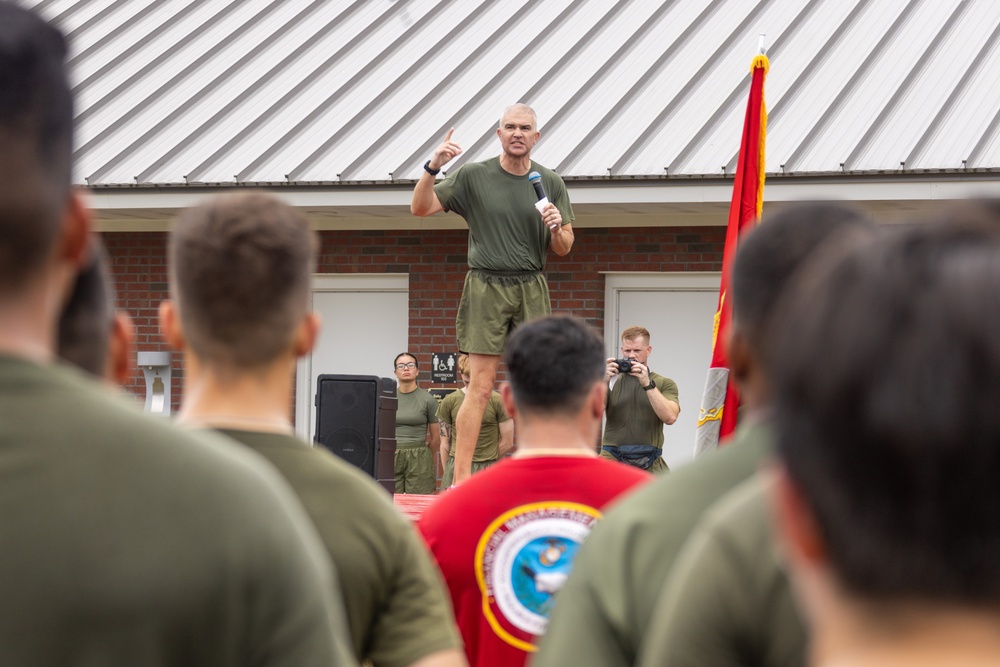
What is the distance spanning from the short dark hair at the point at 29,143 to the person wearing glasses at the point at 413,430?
992 centimetres

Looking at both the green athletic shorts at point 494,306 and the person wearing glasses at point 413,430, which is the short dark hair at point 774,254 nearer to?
the green athletic shorts at point 494,306

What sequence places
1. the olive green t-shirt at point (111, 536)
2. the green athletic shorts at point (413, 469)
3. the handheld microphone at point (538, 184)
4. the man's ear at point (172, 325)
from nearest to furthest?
the olive green t-shirt at point (111, 536) < the man's ear at point (172, 325) < the handheld microphone at point (538, 184) < the green athletic shorts at point (413, 469)

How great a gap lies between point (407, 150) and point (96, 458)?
999 centimetres

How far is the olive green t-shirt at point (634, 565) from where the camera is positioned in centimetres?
192

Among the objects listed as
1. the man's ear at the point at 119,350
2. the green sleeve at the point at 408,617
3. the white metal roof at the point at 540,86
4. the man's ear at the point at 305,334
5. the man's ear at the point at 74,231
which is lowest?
the green sleeve at the point at 408,617

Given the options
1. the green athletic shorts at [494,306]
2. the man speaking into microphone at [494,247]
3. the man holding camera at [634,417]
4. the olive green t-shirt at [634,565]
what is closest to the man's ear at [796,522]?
the olive green t-shirt at [634,565]

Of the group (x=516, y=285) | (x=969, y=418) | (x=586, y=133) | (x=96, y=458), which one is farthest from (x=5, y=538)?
(x=586, y=133)

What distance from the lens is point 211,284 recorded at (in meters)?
2.20

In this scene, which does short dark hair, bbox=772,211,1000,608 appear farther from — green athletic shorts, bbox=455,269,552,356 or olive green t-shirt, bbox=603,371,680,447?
olive green t-shirt, bbox=603,371,680,447

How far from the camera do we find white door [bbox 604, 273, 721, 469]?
11672mm

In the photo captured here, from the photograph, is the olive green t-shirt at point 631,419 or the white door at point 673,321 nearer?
the olive green t-shirt at point 631,419

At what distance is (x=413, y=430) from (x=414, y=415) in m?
0.15

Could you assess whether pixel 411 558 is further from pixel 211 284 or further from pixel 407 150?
pixel 407 150

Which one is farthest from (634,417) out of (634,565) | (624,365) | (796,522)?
(796,522)
